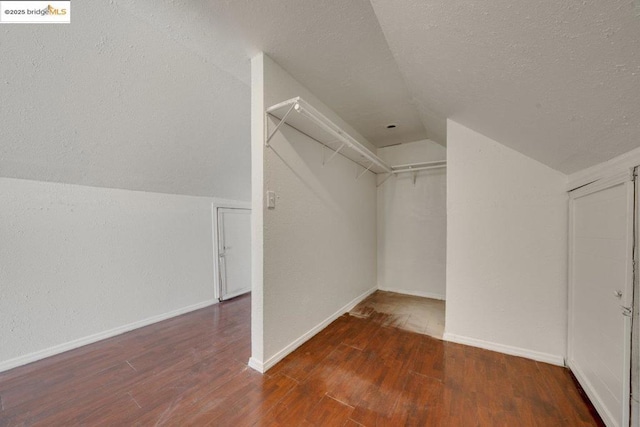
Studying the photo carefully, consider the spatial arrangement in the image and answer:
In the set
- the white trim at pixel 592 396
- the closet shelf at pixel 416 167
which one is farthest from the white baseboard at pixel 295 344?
the closet shelf at pixel 416 167

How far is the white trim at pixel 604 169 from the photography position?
122 centimetres

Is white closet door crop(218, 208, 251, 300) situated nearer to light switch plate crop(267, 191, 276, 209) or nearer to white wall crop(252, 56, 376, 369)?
white wall crop(252, 56, 376, 369)

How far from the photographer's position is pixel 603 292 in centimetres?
147

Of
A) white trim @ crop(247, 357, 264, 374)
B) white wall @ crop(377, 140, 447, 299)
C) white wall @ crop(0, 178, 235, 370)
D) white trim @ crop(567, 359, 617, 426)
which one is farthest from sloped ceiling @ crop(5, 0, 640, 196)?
A: white trim @ crop(247, 357, 264, 374)

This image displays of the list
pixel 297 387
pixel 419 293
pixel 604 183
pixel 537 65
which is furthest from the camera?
pixel 419 293

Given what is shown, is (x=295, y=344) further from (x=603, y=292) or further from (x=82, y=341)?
(x=603, y=292)

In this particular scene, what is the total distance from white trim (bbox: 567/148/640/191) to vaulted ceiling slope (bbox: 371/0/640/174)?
0.13 feet

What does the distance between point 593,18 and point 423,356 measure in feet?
7.57

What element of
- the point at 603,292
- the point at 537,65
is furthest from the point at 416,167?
the point at 537,65

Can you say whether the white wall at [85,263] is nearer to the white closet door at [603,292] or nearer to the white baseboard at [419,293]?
the white baseboard at [419,293]

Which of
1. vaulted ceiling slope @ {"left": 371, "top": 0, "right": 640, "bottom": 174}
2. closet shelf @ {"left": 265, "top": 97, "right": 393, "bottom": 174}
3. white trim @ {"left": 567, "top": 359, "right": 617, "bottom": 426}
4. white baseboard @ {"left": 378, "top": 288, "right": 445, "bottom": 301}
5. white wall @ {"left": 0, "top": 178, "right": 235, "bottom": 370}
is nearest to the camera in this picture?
vaulted ceiling slope @ {"left": 371, "top": 0, "right": 640, "bottom": 174}

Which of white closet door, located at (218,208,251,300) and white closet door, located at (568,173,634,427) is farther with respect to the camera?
white closet door, located at (218,208,251,300)

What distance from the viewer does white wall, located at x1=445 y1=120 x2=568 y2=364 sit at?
1990mm

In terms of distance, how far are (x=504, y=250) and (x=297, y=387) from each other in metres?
2.10
